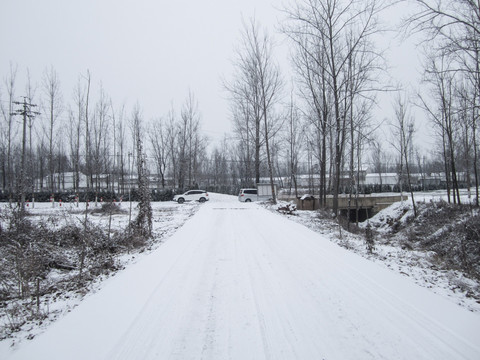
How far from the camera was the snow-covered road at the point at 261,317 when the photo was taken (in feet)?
9.30

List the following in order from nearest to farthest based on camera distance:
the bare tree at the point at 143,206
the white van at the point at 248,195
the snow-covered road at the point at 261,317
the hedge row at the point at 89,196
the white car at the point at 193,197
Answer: the snow-covered road at the point at 261,317
the bare tree at the point at 143,206
the white van at the point at 248,195
the white car at the point at 193,197
the hedge row at the point at 89,196

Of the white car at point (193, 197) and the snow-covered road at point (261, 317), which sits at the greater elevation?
the white car at point (193, 197)

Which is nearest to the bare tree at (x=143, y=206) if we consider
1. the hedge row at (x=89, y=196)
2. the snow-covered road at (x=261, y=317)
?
the snow-covered road at (x=261, y=317)

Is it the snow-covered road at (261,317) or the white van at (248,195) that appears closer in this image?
the snow-covered road at (261,317)

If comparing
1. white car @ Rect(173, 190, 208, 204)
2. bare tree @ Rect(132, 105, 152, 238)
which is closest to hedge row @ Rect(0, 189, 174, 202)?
white car @ Rect(173, 190, 208, 204)

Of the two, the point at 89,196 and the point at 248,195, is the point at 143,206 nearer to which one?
the point at 248,195

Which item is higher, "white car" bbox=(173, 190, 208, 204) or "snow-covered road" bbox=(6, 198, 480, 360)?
"white car" bbox=(173, 190, 208, 204)

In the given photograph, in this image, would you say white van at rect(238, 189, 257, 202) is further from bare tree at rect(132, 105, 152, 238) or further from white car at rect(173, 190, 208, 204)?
bare tree at rect(132, 105, 152, 238)

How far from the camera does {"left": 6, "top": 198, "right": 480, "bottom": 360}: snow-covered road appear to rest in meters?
2.84

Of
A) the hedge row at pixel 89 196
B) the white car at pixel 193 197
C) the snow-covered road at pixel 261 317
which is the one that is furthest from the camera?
the hedge row at pixel 89 196

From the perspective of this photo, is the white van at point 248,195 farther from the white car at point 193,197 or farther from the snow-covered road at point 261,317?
the snow-covered road at point 261,317

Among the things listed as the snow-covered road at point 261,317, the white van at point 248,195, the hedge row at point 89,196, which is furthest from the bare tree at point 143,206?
the hedge row at point 89,196

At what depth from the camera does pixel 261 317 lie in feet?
11.5

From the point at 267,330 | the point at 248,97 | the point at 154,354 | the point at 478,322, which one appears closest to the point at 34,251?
the point at 154,354
